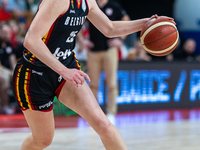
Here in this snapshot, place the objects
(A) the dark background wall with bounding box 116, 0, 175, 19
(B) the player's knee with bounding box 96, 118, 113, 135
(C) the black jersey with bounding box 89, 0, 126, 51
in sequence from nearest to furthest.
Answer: (B) the player's knee with bounding box 96, 118, 113, 135 → (C) the black jersey with bounding box 89, 0, 126, 51 → (A) the dark background wall with bounding box 116, 0, 175, 19

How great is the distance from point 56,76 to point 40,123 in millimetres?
411

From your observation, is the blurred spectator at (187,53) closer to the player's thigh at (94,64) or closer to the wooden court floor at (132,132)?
the wooden court floor at (132,132)

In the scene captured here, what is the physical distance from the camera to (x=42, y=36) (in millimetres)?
2453

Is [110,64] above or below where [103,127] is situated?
below

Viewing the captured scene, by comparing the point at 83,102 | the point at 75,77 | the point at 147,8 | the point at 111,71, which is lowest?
the point at 147,8

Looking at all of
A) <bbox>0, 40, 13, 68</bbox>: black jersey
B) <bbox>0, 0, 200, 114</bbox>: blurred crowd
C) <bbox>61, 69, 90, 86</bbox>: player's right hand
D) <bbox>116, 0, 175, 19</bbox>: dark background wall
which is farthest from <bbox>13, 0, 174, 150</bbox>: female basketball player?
<bbox>116, 0, 175, 19</bbox>: dark background wall

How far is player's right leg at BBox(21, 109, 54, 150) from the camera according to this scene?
2871 millimetres

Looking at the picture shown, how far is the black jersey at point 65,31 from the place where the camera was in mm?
2645

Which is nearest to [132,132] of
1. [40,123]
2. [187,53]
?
[40,123]

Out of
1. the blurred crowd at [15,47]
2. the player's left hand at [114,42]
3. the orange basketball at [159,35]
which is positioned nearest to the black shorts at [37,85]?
the orange basketball at [159,35]

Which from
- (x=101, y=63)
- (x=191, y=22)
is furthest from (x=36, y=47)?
(x=191, y=22)

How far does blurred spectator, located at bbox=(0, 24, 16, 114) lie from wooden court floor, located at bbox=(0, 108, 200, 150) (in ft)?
1.59

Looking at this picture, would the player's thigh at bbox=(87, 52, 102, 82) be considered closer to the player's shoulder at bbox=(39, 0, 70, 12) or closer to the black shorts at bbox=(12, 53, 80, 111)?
the black shorts at bbox=(12, 53, 80, 111)

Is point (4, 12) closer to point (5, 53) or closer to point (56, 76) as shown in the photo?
point (5, 53)
